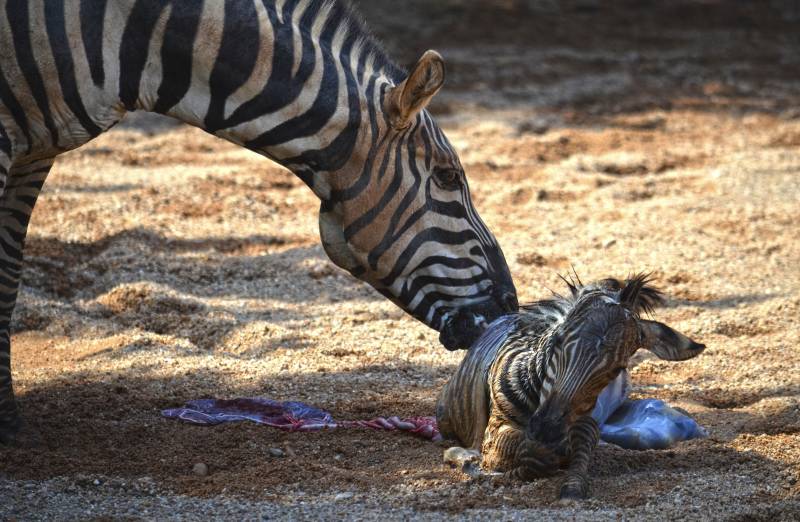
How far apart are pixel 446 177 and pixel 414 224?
256 millimetres

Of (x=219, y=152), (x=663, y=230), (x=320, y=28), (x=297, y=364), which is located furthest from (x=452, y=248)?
(x=219, y=152)

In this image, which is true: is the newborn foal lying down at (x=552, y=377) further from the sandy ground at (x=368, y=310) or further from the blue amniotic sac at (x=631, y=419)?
the sandy ground at (x=368, y=310)

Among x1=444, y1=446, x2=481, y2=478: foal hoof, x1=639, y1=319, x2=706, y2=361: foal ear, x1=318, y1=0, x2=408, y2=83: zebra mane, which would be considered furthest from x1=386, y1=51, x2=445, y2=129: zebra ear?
x1=444, y1=446, x2=481, y2=478: foal hoof

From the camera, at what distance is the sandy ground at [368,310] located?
15.5ft

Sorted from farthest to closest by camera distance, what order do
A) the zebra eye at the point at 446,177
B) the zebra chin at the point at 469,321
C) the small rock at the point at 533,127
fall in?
1. the small rock at the point at 533,127
2. the zebra chin at the point at 469,321
3. the zebra eye at the point at 446,177

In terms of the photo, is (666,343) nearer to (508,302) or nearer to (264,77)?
(508,302)

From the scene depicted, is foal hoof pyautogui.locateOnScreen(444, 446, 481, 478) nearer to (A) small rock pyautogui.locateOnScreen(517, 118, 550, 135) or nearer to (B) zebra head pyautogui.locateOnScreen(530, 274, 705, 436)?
(B) zebra head pyautogui.locateOnScreen(530, 274, 705, 436)

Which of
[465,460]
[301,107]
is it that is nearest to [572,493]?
[465,460]

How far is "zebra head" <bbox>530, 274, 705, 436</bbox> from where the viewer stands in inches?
171

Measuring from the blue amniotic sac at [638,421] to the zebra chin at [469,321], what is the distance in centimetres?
64

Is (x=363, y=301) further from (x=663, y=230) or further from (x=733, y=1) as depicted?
(x=733, y=1)

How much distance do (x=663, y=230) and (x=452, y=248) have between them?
4226mm

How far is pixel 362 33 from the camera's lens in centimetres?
500

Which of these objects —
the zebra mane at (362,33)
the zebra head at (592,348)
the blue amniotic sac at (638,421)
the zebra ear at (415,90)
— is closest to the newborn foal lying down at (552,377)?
the zebra head at (592,348)
